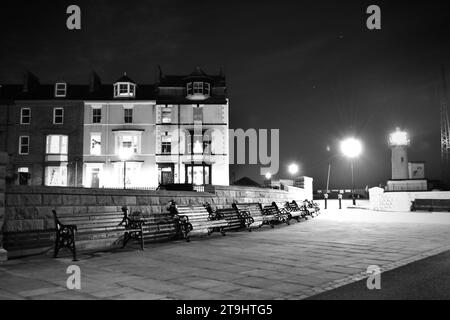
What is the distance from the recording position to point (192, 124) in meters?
45.3

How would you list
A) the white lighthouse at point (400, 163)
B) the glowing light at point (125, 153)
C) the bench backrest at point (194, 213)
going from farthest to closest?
the white lighthouse at point (400, 163), the glowing light at point (125, 153), the bench backrest at point (194, 213)

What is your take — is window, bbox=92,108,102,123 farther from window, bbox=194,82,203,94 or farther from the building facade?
window, bbox=194,82,203,94

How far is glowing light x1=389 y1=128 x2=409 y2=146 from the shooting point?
255ft

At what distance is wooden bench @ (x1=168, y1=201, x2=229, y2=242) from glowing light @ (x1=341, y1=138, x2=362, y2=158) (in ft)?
71.6

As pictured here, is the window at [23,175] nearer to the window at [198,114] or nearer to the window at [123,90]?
the window at [123,90]

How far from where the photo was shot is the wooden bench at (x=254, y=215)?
53.5 ft

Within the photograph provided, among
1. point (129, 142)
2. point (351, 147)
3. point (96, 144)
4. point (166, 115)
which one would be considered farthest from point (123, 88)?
point (351, 147)

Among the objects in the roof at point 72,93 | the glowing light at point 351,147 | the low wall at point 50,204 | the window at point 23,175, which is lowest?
the low wall at point 50,204

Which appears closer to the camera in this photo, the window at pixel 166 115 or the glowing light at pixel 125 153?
the glowing light at pixel 125 153

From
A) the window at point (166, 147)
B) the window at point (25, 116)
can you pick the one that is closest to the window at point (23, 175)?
the window at point (25, 116)
